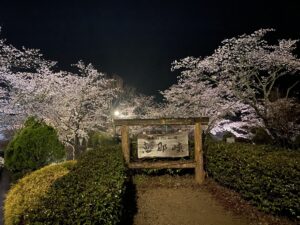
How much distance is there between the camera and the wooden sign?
32.1 ft

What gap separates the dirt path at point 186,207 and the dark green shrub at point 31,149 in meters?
3.00

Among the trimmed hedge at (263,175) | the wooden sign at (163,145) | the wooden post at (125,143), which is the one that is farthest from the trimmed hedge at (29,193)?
the trimmed hedge at (263,175)

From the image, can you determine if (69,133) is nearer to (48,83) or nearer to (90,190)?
(48,83)

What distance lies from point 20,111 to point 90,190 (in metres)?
16.2

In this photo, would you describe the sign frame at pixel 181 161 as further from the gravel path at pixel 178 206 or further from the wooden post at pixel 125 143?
the gravel path at pixel 178 206

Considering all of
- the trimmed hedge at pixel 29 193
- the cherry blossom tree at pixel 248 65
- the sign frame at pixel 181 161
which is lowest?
the trimmed hedge at pixel 29 193

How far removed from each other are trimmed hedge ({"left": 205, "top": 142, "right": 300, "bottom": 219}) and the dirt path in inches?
11.8

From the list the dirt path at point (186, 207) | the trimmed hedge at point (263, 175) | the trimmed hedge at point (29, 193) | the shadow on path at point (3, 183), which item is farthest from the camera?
the shadow on path at point (3, 183)

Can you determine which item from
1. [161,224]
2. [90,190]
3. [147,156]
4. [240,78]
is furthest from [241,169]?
[240,78]

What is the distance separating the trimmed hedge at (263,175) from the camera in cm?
609

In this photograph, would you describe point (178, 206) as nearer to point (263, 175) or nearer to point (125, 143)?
point (263, 175)

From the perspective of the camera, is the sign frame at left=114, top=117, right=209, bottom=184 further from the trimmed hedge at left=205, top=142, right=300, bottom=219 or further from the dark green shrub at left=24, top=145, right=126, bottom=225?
the dark green shrub at left=24, top=145, right=126, bottom=225

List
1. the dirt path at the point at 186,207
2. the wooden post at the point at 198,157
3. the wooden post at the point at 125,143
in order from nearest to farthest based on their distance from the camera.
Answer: the dirt path at the point at 186,207, the wooden post at the point at 198,157, the wooden post at the point at 125,143

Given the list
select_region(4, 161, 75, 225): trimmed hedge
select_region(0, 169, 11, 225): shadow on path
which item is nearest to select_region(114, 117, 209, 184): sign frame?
select_region(4, 161, 75, 225): trimmed hedge
